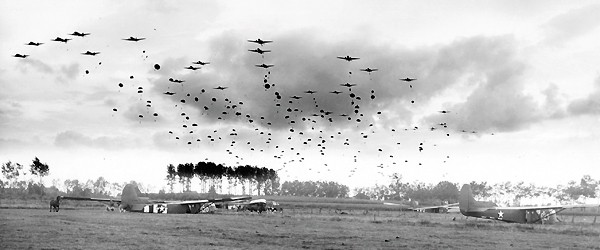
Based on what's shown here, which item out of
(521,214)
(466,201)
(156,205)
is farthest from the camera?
(156,205)

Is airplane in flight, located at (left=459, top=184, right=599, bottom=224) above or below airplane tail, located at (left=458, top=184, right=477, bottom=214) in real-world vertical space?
below

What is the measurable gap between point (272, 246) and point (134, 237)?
27.6 ft

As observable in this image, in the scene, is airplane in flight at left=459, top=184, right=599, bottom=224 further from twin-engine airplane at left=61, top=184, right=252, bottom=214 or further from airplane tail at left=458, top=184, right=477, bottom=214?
twin-engine airplane at left=61, top=184, right=252, bottom=214

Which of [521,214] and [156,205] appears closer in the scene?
[521,214]

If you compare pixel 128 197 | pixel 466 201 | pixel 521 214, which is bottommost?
pixel 521 214

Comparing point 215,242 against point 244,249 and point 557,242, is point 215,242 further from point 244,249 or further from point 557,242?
point 557,242

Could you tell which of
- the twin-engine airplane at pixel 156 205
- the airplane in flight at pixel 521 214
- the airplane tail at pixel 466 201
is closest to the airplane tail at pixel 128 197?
the twin-engine airplane at pixel 156 205

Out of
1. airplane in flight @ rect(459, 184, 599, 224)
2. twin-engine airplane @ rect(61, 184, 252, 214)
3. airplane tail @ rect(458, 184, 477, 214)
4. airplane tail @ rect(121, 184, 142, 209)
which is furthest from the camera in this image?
airplane tail @ rect(121, 184, 142, 209)

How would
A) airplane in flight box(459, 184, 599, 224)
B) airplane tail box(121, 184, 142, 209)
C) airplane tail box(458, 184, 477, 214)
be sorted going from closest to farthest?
airplane in flight box(459, 184, 599, 224) < airplane tail box(458, 184, 477, 214) < airplane tail box(121, 184, 142, 209)

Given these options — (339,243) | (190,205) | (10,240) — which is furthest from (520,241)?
(190,205)

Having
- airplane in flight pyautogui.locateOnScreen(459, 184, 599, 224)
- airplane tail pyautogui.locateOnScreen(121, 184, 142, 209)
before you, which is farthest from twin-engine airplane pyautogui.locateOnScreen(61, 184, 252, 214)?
airplane in flight pyautogui.locateOnScreen(459, 184, 599, 224)

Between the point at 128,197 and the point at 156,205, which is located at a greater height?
the point at 128,197

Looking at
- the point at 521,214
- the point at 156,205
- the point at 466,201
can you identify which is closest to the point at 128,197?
the point at 156,205

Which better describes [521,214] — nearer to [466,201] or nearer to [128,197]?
[466,201]
